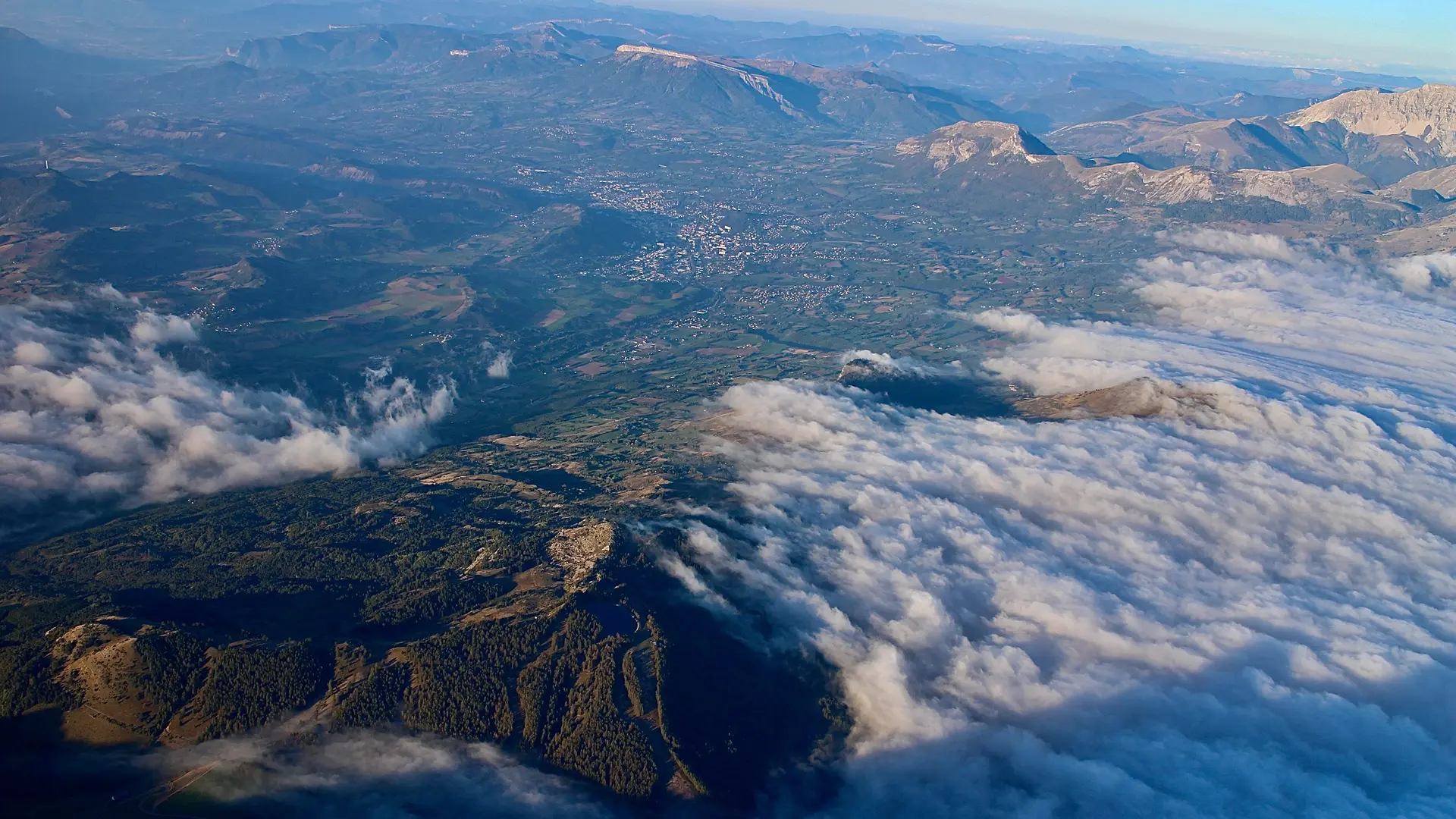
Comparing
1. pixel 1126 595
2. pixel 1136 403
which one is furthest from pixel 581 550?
pixel 1136 403

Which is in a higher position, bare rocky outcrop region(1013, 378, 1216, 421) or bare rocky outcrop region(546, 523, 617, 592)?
bare rocky outcrop region(1013, 378, 1216, 421)

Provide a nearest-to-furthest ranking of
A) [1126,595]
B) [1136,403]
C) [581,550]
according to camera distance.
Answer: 1. [1126,595]
2. [581,550]
3. [1136,403]

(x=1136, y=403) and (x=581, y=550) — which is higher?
(x=1136, y=403)

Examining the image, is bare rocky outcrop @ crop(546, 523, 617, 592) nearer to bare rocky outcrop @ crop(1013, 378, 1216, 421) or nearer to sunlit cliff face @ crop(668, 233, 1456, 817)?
sunlit cliff face @ crop(668, 233, 1456, 817)

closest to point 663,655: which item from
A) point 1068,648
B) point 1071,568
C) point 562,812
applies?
point 562,812

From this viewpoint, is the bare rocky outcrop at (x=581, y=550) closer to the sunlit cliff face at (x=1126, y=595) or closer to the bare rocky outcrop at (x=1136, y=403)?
the sunlit cliff face at (x=1126, y=595)

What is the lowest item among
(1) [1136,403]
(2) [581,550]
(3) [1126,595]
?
(2) [581,550]

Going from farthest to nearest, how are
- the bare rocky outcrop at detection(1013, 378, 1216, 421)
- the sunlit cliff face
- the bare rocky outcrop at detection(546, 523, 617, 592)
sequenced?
the bare rocky outcrop at detection(1013, 378, 1216, 421), the bare rocky outcrop at detection(546, 523, 617, 592), the sunlit cliff face

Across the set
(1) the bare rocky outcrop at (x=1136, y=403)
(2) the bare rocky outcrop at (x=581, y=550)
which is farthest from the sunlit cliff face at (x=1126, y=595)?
(2) the bare rocky outcrop at (x=581, y=550)

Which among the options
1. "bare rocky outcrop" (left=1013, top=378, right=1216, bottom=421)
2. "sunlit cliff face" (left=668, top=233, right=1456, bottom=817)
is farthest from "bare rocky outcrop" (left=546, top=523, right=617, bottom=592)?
"bare rocky outcrop" (left=1013, top=378, right=1216, bottom=421)

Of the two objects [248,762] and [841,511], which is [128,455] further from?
[841,511]

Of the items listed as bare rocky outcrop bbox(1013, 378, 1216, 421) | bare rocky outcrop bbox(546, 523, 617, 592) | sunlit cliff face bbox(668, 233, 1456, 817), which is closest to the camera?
sunlit cliff face bbox(668, 233, 1456, 817)

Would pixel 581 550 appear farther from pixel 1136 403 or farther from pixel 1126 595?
pixel 1136 403
